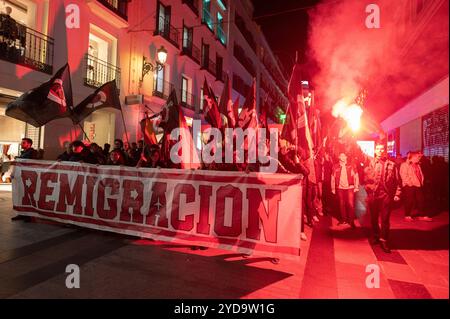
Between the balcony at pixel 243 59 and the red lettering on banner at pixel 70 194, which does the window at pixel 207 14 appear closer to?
the balcony at pixel 243 59

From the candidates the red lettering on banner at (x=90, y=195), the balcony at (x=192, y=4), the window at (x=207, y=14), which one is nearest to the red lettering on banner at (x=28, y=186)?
the red lettering on banner at (x=90, y=195)

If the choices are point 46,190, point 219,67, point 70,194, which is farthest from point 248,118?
point 219,67

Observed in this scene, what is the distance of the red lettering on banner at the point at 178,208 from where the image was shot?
5.02 meters

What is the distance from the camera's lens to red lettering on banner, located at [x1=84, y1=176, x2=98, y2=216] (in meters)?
5.93

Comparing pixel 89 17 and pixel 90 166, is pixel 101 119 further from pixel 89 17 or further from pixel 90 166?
pixel 90 166

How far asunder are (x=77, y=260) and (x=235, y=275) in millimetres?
2440

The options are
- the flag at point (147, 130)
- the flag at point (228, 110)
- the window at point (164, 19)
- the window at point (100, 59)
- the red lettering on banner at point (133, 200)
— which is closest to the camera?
the red lettering on banner at point (133, 200)

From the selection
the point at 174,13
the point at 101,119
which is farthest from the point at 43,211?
the point at 174,13

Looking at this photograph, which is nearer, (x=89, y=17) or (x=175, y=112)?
(x=175, y=112)

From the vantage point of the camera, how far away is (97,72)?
507 inches

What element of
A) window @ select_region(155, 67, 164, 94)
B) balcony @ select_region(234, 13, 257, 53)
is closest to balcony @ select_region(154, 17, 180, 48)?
window @ select_region(155, 67, 164, 94)

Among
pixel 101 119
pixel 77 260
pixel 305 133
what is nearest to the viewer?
pixel 77 260

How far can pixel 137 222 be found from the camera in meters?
5.49

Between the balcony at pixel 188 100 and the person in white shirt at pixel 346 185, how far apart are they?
13430mm
